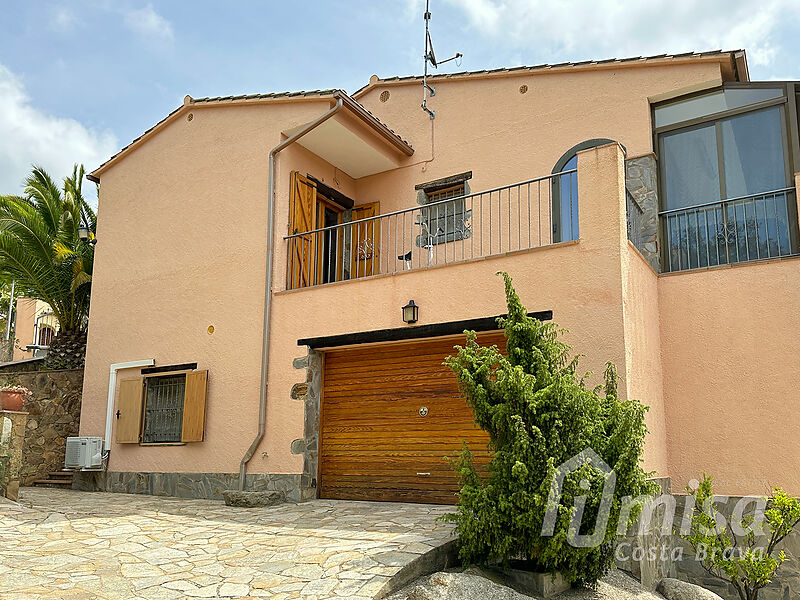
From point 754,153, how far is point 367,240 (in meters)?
A: 5.94

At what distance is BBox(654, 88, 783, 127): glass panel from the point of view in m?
9.34

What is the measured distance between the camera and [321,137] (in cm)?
1084

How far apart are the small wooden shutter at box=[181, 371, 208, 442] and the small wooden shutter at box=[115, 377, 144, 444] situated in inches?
43.2

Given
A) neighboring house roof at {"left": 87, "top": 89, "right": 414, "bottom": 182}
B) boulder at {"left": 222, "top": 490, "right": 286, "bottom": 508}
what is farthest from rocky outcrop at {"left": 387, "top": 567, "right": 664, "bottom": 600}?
neighboring house roof at {"left": 87, "top": 89, "right": 414, "bottom": 182}

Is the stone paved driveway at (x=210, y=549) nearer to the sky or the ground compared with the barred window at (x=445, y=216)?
nearer to the ground

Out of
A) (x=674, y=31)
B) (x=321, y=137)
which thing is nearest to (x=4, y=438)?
(x=321, y=137)

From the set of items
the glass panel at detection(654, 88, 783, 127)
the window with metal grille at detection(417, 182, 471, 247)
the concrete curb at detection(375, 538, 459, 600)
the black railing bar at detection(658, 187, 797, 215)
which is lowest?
the concrete curb at detection(375, 538, 459, 600)

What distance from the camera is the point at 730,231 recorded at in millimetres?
9141

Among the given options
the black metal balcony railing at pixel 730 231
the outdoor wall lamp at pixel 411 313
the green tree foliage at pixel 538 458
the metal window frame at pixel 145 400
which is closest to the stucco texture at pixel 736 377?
the black metal balcony railing at pixel 730 231

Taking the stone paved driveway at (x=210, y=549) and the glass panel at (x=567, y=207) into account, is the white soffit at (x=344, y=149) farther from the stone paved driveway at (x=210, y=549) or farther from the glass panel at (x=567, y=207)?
the stone paved driveway at (x=210, y=549)

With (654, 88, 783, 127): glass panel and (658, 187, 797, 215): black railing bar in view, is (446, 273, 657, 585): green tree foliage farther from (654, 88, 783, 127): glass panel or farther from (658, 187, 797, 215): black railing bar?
(654, 88, 783, 127): glass panel

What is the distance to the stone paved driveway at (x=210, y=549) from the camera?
17.0 feet

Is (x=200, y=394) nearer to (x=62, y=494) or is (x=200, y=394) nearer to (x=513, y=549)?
(x=62, y=494)

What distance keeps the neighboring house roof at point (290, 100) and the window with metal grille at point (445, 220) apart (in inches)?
41.0
